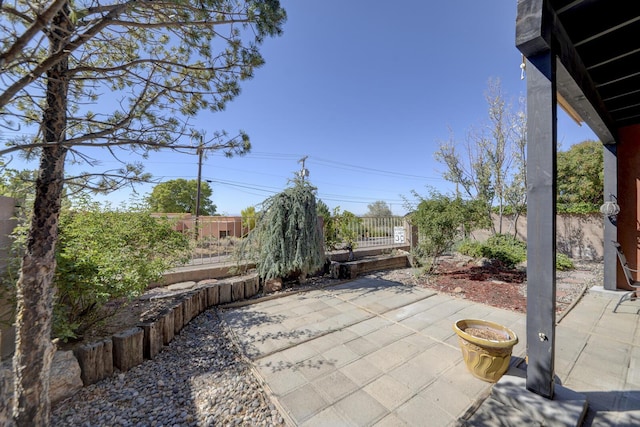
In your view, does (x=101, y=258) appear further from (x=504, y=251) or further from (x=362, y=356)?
(x=504, y=251)

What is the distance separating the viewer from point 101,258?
7.75 feet

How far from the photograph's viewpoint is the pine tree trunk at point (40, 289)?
57.2 inches

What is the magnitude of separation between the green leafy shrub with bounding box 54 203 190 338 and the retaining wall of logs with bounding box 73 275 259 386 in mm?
296

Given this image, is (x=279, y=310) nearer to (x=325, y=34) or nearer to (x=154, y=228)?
(x=154, y=228)

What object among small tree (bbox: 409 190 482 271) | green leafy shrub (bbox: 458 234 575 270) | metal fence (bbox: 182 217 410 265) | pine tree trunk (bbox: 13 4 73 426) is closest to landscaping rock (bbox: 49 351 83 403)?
pine tree trunk (bbox: 13 4 73 426)

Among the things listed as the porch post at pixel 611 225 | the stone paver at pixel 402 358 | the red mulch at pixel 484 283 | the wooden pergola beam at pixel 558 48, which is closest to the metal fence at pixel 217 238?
the stone paver at pixel 402 358

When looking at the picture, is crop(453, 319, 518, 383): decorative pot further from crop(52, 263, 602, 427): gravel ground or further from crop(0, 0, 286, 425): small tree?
crop(0, 0, 286, 425): small tree

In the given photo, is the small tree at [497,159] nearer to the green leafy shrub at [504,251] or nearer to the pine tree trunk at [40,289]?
the green leafy shrub at [504,251]

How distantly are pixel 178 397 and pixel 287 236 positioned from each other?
119 inches

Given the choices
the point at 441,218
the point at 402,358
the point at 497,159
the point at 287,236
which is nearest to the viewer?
the point at 402,358

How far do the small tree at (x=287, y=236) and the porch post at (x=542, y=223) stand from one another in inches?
138

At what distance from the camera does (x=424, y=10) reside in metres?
5.26

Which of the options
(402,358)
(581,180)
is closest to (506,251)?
(581,180)

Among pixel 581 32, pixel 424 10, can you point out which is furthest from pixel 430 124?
pixel 581 32
